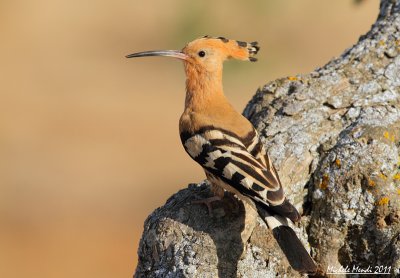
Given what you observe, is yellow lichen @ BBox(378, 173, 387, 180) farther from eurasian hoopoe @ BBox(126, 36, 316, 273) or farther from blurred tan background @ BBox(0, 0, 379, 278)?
blurred tan background @ BBox(0, 0, 379, 278)

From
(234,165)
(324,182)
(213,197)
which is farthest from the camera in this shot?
(234,165)

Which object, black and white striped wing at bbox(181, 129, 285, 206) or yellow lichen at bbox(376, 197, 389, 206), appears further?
black and white striped wing at bbox(181, 129, 285, 206)

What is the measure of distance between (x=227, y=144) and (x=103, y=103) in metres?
10.2

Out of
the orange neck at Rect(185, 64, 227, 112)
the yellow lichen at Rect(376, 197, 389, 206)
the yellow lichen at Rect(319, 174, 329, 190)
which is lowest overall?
the yellow lichen at Rect(376, 197, 389, 206)

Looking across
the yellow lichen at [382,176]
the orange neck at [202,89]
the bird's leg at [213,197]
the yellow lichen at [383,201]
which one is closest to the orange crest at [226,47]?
the orange neck at [202,89]

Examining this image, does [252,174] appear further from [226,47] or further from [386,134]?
[226,47]

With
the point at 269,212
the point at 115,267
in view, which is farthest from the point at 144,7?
the point at 269,212

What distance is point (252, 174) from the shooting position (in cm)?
364

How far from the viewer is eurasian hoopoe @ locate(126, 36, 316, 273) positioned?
130 inches

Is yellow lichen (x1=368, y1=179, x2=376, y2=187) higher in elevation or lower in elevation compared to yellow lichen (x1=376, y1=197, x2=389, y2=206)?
higher

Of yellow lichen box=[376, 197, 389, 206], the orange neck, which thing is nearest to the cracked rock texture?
yellow lichen box=[376, 197, 389, 206]

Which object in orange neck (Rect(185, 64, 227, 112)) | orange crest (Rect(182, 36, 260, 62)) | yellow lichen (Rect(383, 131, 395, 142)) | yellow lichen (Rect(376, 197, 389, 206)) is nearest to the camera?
yellow lichen (Rect(376, 197, 389, 206))

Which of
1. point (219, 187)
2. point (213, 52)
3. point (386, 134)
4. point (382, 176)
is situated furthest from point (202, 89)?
point (382, 176)

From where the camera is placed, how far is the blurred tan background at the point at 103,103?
9.81 m
